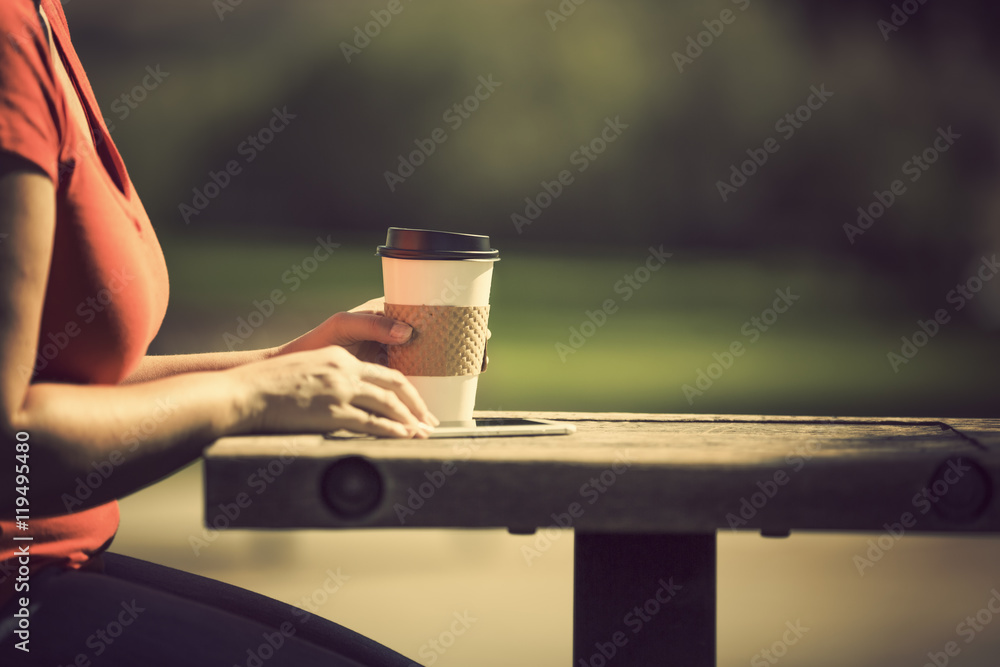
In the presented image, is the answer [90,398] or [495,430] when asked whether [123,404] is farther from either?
[495,430]

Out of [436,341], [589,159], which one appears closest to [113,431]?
[436,341]

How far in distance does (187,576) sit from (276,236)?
24.3 ft

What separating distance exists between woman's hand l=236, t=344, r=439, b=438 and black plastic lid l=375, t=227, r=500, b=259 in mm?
150

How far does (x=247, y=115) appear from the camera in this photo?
8.72 meters

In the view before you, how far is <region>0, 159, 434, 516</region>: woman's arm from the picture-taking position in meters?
0.79

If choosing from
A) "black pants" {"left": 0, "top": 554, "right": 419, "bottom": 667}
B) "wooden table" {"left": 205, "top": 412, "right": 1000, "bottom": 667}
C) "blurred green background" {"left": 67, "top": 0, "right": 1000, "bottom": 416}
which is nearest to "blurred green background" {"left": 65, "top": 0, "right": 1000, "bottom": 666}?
"blurred green background" {"left": 67, "top": 0, "right": 1000, "bottom": 416}

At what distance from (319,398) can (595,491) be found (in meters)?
0.27

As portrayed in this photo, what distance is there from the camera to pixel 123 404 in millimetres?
847

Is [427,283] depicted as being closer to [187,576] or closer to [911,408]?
[187,576]

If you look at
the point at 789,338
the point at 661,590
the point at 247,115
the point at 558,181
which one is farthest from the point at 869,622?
the point at 247,115

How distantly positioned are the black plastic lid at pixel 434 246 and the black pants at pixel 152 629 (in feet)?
1.36

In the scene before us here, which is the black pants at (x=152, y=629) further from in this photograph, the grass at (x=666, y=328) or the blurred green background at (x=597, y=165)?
the blurred green background at (x=597, y=165)

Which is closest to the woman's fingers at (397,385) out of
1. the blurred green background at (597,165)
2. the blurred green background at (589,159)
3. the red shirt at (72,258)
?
the red shirt at (72,258)

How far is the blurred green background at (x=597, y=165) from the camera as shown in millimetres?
8055
